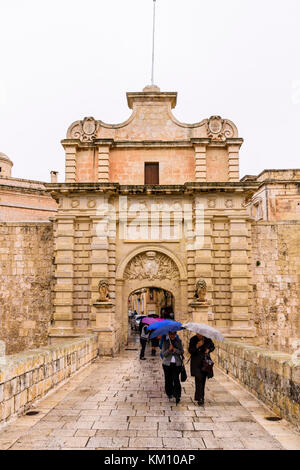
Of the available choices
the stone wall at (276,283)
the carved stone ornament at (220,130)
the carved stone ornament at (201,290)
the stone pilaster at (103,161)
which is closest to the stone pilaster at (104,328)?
the carved stone ornament at (201,290)

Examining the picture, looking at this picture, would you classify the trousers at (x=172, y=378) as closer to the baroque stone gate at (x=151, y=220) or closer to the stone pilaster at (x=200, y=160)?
the baroque stone gate at (x=151, y=220)

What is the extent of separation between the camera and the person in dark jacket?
22.4 feet

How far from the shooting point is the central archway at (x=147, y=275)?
49.2ft

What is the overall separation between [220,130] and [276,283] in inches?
240

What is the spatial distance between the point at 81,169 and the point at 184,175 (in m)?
3.85

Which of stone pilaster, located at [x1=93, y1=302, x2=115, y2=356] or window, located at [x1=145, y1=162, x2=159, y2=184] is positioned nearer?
stone pilaster, located at [x1=93, y1=302, x2=115, y2=356]

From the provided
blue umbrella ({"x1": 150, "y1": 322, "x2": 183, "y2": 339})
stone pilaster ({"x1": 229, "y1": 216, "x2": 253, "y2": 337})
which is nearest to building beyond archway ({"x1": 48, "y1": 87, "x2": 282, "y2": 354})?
stone pilaster ({"x1": 229, "y1": 216, "x2": 253, "y2": 337})

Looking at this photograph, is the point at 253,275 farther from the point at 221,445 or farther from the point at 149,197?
the point at 221,445

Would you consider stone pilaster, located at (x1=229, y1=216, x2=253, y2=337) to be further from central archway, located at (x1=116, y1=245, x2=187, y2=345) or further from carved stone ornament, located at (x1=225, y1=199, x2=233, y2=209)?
central archway, located at (x1=116, y1=245, x2=187, y2=345)

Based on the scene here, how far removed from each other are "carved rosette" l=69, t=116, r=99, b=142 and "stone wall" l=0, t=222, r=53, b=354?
356 centimetres

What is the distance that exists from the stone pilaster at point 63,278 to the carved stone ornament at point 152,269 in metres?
2.09

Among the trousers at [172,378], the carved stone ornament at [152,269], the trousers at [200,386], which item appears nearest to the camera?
the trousers at [200,386]
